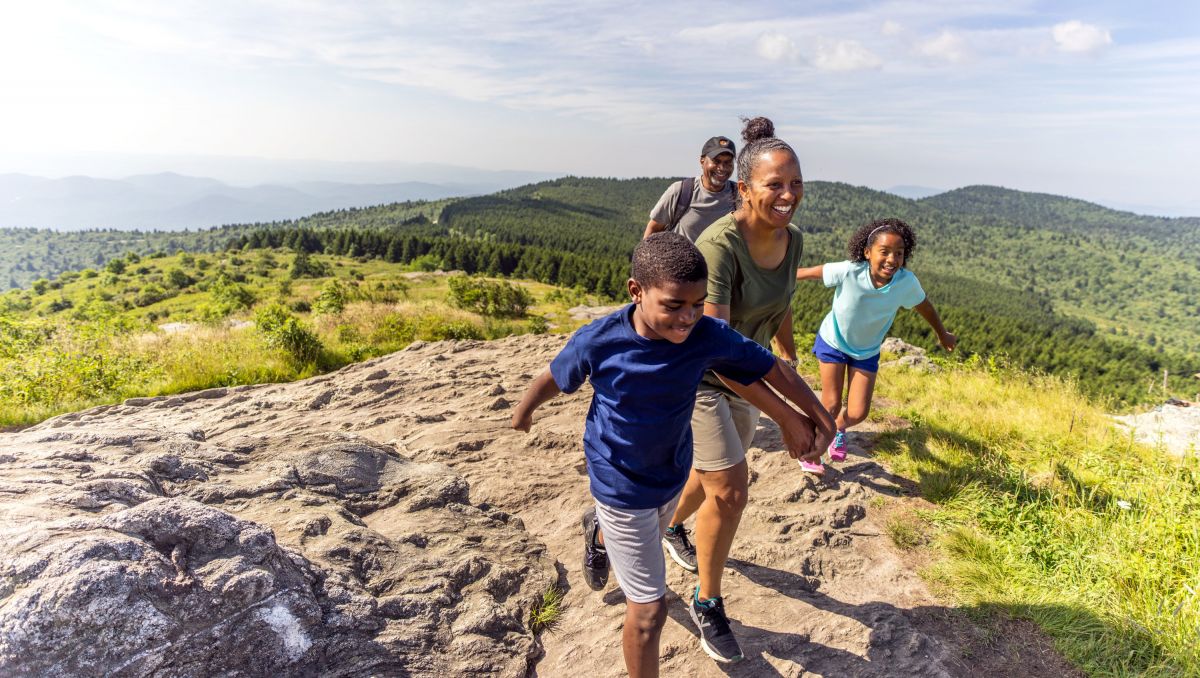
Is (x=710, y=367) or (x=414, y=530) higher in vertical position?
(x=710, y=367)

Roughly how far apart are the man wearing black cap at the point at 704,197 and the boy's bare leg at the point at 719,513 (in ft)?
7.79

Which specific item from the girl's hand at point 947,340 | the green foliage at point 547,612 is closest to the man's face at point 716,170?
the girl's hand at point 947,340

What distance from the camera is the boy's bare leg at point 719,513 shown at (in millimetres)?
2756

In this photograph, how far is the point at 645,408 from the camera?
2.26 metres

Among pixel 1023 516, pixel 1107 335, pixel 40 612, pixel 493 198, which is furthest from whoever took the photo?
pixel 493 198

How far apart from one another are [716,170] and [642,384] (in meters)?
3.05

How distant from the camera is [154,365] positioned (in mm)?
7652

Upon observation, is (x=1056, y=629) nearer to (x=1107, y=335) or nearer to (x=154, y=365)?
(x=154, y=365)

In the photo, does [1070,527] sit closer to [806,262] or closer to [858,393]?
[858,393]

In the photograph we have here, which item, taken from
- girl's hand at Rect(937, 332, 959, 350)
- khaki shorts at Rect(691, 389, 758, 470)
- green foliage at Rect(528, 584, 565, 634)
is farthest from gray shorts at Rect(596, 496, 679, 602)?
girl's hand at Rect(937, 332, 959, 350)

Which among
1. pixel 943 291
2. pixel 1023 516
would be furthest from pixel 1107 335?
pixel 1023 516

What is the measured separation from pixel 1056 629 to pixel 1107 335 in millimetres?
197783

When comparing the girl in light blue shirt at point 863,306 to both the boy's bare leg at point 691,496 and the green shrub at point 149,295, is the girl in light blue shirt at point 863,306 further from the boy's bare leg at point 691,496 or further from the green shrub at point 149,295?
the green shrub at point 149,295

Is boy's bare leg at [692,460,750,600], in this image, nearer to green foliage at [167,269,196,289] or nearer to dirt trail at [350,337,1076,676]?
dirt trail at [350,337,1076,676]
